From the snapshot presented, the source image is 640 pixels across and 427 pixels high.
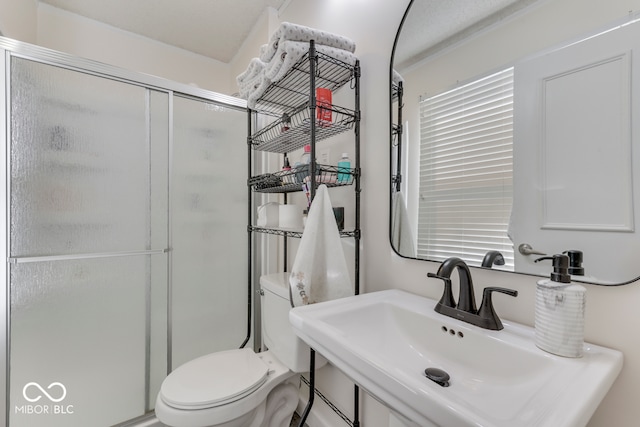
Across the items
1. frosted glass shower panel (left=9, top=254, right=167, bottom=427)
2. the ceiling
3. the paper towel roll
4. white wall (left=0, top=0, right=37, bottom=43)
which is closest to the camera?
the paper towel roll

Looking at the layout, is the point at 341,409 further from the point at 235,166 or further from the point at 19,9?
the point at 19,9

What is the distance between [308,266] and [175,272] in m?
0.95

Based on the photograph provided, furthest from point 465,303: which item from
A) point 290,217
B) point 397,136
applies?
point 290,217

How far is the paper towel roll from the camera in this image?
1.77 ft

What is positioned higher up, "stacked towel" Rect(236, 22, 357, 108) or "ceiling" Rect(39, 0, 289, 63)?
"ceiling" Rect(39, 0, 289, 63)

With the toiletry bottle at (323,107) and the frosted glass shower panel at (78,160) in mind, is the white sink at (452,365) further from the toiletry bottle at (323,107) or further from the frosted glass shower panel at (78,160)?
the frosted glass shower panel at (78,160)

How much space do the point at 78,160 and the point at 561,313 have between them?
72.5 inches

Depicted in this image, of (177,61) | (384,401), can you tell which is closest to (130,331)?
(384,401)

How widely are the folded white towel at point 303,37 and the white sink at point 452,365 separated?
3.16 ft

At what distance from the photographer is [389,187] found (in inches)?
42.9

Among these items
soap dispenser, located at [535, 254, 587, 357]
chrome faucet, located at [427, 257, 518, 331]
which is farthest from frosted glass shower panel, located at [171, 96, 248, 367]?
soap dispenser, located at [535, 254, 587, 357]

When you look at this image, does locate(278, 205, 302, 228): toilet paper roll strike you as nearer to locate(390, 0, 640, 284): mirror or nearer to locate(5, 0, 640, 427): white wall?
locate(5, 0, 640, 427): white wall

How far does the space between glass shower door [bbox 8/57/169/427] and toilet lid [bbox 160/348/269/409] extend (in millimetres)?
511

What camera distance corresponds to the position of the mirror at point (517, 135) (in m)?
0.60
